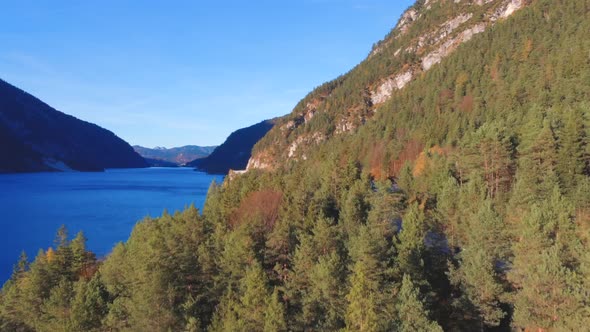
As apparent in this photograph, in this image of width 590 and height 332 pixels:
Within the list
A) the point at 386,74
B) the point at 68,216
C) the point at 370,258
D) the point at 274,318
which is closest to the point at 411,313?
the point at 370,258

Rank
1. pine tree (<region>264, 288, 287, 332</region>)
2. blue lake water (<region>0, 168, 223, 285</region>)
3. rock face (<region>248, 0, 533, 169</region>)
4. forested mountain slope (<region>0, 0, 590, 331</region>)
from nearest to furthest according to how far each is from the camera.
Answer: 1. forested mountain slope (<region>0, 0, 590, 331</region>)
2. pine tree (<region>264, 288, 287, 332</region>)
3. blue lake water (<region>0, 168, 223, 285</region>)
4. rock face (<region>248, 0, 533, 169</region>)

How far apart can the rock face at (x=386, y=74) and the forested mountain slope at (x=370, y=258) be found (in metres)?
94.3

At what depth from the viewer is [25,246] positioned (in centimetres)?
7606

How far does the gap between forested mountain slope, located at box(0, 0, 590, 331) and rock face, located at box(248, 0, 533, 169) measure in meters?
94.3

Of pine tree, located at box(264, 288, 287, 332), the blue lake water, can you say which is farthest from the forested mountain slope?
the blue lake water

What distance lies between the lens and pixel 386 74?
16812cm

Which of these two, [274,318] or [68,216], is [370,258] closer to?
[274,318]

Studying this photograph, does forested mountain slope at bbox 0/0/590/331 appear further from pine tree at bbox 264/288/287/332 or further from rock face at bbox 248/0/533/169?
rock face at bbox 248/0/533/169

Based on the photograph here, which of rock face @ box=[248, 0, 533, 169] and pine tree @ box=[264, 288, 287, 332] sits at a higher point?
rock face @ box=[248, 0, 533, 169]

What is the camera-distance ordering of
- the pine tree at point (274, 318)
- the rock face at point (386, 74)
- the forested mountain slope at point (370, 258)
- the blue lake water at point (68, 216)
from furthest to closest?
the rock face at point (386, 74) → the blue lake water at point (68, 216) → the pine tree at point (274, 318) → the forested mountain slope at point (370, 258)

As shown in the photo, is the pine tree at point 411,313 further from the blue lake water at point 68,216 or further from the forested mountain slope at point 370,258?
the blue lake water at point 68,216

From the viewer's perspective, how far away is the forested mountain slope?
28.3 m

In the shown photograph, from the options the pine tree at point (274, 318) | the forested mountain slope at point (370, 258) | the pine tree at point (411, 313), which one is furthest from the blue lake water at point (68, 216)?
the pine tree at point (411, 313)

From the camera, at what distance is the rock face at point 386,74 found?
15412 centimetres
